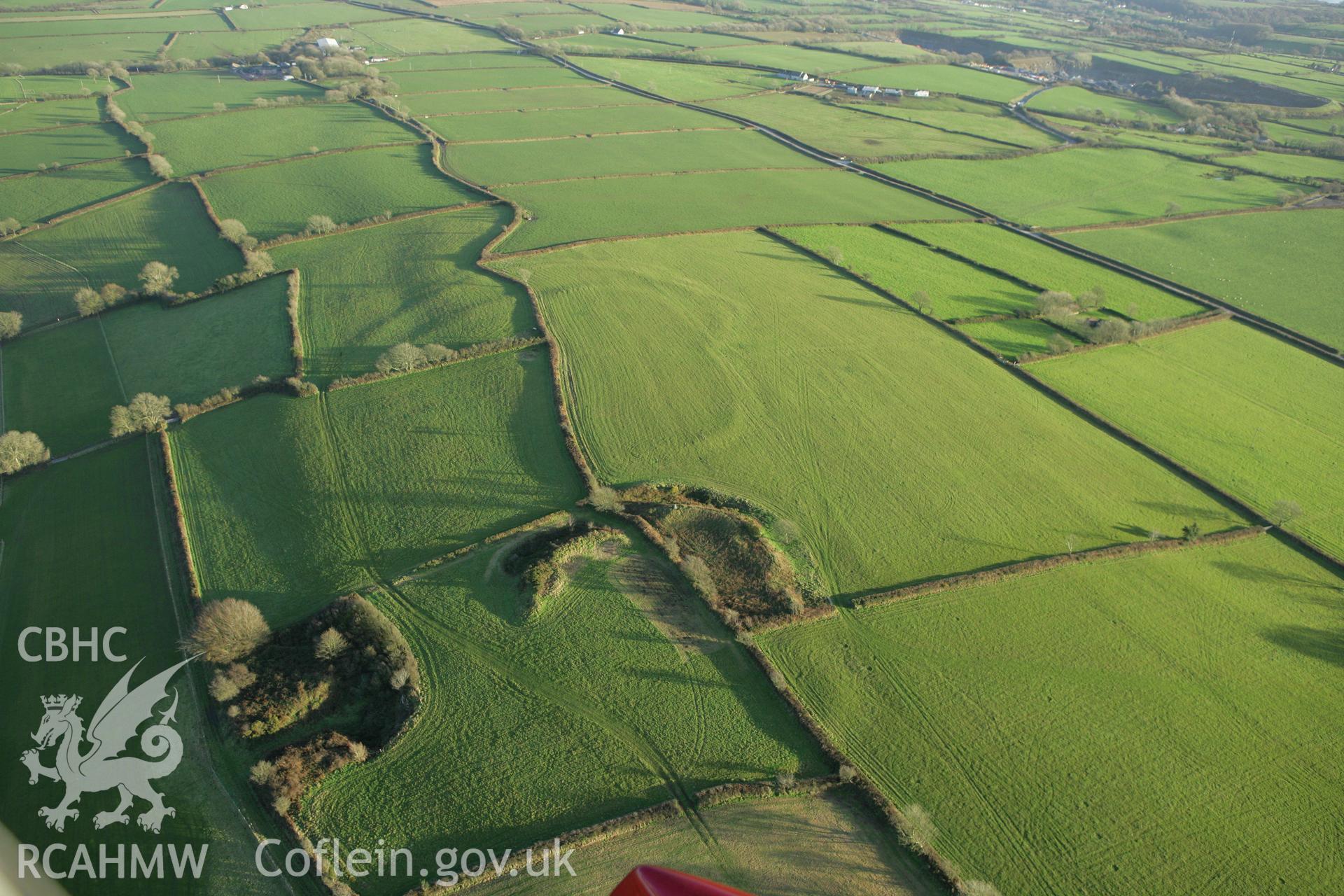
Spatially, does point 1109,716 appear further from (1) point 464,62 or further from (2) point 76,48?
(2) point 76,48

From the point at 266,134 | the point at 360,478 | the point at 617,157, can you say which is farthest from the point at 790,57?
the point at 360,478

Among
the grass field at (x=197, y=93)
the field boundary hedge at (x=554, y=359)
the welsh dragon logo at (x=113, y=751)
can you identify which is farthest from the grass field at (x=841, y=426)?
the grass field at (x=197, y=93)

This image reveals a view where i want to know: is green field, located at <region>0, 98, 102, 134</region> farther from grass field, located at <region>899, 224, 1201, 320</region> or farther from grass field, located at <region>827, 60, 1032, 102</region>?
grass field, located at <region>827, 60, 1032, 102</region>

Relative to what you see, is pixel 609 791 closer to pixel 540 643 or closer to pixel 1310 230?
pixel 540 643

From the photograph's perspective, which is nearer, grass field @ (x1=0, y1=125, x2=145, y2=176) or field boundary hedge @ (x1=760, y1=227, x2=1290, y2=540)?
field boundary hedge @ (x1=760, y1=227, x2=1290, y2=540)

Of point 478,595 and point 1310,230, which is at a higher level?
point 1310,230

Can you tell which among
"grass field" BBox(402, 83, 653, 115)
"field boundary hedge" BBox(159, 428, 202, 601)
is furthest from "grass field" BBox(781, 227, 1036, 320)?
"grass field" BBox(402, 83, 653, 115)

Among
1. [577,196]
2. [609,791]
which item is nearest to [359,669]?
[609,791]
